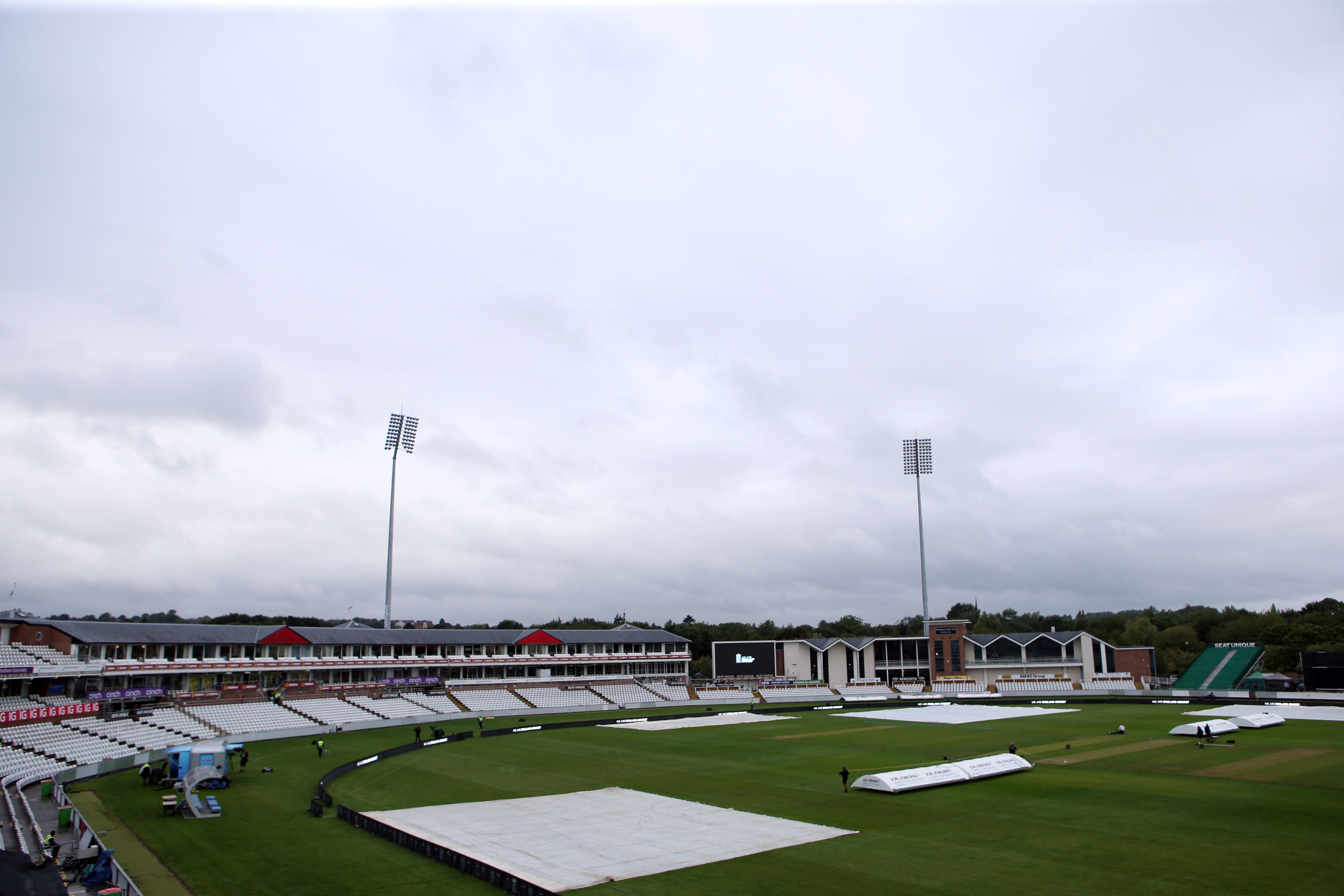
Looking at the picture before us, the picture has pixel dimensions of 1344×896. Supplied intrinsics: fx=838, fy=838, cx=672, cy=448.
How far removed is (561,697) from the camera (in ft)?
309

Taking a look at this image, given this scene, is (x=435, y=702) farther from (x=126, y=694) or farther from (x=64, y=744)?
(x=64, y=744)

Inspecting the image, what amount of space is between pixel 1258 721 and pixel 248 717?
7701 centimetres

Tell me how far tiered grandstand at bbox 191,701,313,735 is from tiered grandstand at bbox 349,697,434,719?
287 inches

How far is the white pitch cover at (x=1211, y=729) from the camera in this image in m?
56.1

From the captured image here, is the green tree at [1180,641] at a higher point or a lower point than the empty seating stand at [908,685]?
higher

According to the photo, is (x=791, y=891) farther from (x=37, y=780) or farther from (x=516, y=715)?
(x=516, y=715)

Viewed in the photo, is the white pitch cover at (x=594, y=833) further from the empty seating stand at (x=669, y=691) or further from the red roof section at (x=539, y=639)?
the red roof section at (x=539, y=639)

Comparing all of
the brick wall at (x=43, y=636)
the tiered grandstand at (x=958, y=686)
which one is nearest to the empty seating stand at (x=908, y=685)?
the tiered grandstand at (x=958, y=686)

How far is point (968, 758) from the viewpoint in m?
48.6

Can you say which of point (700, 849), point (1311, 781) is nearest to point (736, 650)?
point (1311, 781)

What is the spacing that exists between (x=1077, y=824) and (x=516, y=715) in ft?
208

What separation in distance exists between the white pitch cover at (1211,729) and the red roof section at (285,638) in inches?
3014

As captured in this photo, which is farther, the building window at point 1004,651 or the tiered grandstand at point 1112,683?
the building window at point 1004,651

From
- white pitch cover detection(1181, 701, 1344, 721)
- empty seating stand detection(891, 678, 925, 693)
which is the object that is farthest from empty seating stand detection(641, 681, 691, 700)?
white pitch cover detection(1181, 701, 1344, 721)
